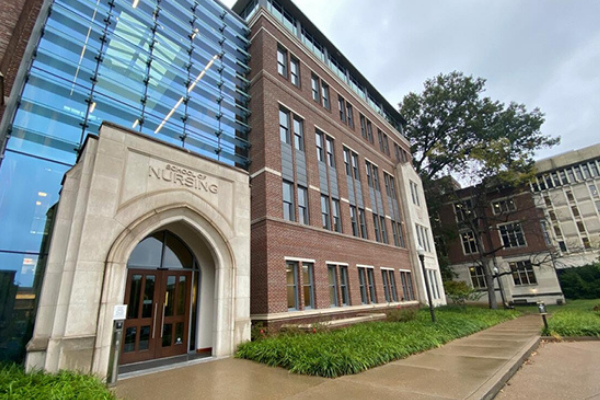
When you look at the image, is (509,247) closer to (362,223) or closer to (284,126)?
(362,223)

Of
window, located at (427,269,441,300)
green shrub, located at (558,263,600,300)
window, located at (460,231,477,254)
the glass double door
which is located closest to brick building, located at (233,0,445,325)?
window, located at (427,269,441,300)

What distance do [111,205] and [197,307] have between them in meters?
4.44

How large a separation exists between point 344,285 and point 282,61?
1326 cm

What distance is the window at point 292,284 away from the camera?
13.0 m

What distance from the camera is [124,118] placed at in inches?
427

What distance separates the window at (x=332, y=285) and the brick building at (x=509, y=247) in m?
20.8

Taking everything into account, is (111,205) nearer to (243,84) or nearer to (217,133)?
(217,133)

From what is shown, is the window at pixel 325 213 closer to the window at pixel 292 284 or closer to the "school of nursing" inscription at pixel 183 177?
the window at pixel 292 284

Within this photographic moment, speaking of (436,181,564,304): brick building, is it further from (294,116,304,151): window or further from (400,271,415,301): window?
(294,116,304,151): window

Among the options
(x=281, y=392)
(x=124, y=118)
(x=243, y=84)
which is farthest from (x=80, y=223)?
(x=243, y=84)

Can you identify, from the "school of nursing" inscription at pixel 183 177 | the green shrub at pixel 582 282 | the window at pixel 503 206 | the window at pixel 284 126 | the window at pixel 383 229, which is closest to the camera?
the "school of nursing" inscription at pixel 183 177

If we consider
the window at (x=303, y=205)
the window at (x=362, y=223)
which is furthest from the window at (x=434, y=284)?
the window at (x=303, y=205)

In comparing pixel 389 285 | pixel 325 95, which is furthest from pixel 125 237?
pixel 389 285

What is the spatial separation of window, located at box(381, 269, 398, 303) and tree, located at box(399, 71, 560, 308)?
12576 mm
